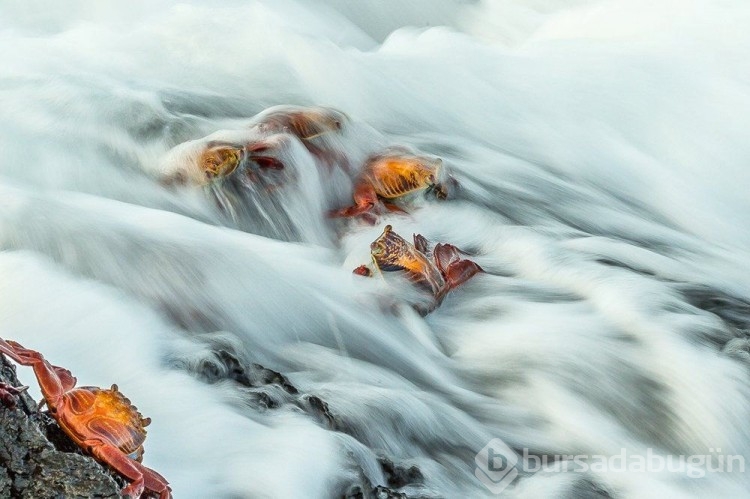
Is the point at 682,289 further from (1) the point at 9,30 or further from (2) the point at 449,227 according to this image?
(1) the point at 9,30

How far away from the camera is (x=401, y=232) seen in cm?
552

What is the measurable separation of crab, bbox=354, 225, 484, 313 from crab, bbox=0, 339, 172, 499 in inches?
90.6

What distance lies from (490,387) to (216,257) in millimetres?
1524

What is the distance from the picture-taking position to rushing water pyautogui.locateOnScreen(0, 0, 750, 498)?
3.83 m

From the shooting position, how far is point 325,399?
396 cm

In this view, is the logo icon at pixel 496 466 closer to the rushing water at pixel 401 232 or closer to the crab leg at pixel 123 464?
the rushing water at pixel 401 232

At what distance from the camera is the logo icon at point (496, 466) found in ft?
12.6

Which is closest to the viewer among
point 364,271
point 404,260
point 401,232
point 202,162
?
point 404,260

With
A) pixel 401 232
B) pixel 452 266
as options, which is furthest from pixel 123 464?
pixel 401 232

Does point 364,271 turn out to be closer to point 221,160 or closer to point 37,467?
point 221,160

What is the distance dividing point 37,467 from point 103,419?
285 mm

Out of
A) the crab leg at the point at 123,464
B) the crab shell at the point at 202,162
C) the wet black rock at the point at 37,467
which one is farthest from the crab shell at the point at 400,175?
the wet black rock at the point at 37,467

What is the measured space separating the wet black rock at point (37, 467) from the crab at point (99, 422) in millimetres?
67

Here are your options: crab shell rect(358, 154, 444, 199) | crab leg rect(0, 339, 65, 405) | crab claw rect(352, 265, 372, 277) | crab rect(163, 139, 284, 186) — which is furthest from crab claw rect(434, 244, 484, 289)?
crab leg rect(0, 339, 65, 405)
